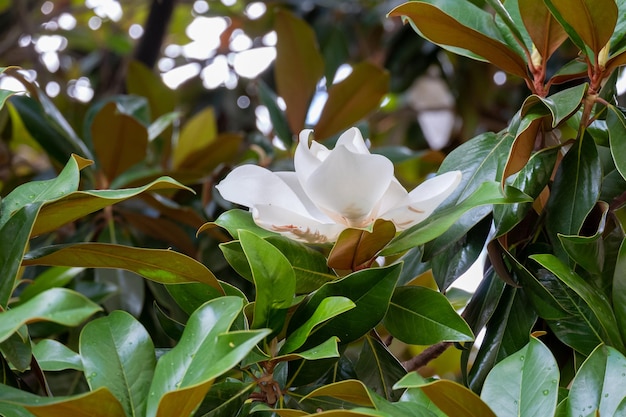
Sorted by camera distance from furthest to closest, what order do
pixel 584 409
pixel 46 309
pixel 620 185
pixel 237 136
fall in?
pixel 237 136
pixel 620 185
pixel 584 409
pixel 46 309

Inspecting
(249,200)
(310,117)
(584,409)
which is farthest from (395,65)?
(584,409)

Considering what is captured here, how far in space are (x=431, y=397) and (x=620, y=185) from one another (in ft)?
1.24

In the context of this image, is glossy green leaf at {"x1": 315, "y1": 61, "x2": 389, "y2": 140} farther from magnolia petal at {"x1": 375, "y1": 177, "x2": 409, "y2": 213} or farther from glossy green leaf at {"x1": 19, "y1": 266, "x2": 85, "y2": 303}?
magnolia petal at {"x1": 375, "y1": 177, "x2": 409, "y2": 213}

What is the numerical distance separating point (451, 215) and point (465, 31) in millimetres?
212

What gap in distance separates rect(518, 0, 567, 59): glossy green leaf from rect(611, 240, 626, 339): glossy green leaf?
0.75 feet

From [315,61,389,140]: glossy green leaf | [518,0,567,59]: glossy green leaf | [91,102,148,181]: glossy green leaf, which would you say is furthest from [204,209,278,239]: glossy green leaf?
[315,61,389,140]: glossy green leaf

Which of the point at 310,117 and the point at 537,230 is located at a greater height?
the point at 537,230

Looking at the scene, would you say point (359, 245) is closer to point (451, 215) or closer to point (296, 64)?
point (451, 215)

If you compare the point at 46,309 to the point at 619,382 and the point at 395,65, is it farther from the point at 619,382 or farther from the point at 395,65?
the point at 395,65

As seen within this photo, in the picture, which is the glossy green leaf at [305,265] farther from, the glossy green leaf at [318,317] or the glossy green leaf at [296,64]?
the glossy green leaf at [296,64]

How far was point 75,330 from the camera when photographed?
1.01 metres

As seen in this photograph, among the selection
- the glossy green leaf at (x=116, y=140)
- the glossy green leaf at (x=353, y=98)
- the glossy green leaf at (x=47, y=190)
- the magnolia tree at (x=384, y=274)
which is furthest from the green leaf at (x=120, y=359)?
the glossy green leaf at (x=353, y=98)

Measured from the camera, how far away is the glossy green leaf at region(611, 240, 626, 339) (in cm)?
59

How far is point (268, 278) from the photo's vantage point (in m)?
0.55
